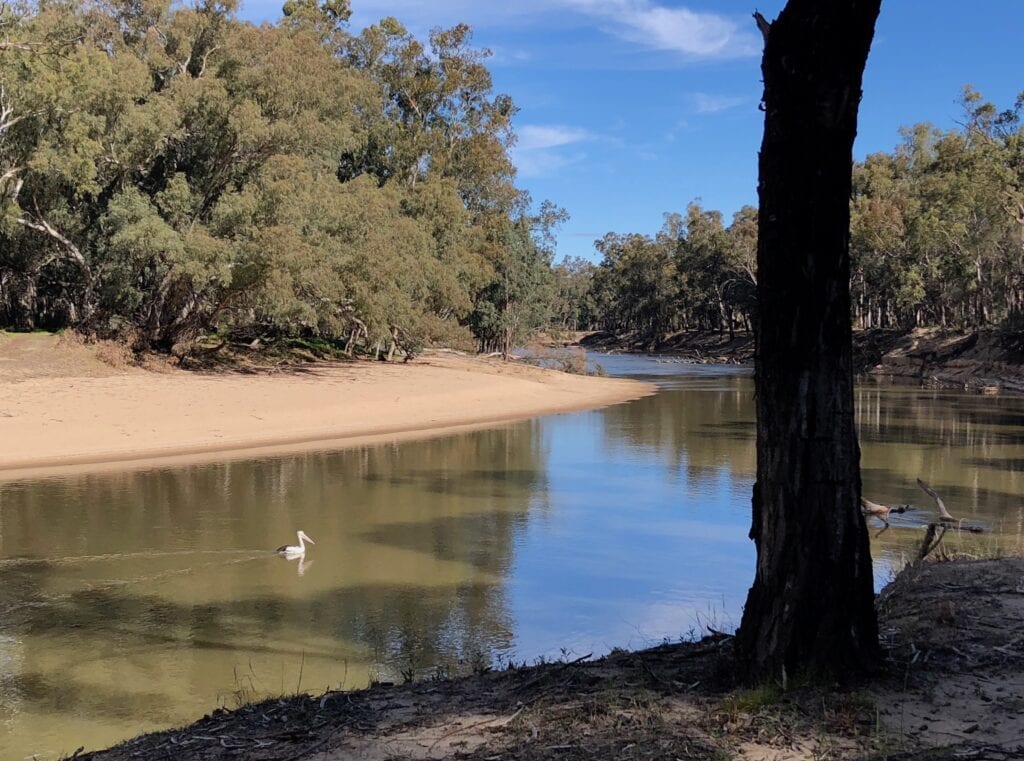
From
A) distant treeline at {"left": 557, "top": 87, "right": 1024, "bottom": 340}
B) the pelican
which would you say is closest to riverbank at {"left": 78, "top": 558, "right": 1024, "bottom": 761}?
the pelican

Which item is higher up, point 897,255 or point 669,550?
point 897,255

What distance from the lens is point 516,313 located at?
155 ft

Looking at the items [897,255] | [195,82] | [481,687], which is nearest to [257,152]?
[195,82]

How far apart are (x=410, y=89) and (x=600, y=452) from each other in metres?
27.0

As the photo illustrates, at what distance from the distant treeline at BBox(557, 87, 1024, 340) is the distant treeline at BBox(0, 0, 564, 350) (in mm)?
24592

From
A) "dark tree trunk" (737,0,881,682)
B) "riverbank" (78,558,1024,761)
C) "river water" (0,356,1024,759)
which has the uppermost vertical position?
"dark tree trunk" (737,0,881,682)

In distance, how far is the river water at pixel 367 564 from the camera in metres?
7.03

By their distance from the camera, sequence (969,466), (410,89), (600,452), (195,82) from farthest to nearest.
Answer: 1. (410,89)
2. (195,82)
3. (600,452)
4. (969,466)

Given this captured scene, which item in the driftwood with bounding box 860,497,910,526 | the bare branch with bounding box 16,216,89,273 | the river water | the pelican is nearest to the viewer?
the river water

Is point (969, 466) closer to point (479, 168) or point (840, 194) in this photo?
point (840, 194)

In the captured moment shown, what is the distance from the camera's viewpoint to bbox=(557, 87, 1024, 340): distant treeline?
44.1 meters

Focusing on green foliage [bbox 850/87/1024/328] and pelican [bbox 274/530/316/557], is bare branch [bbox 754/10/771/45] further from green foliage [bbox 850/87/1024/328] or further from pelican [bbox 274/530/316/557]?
green foliage [bbox 850/87/1024/328]

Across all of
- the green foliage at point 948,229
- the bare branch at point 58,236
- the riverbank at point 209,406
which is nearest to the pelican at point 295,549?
the riverbank at point 209,406

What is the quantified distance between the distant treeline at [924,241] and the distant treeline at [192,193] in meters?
24.6
